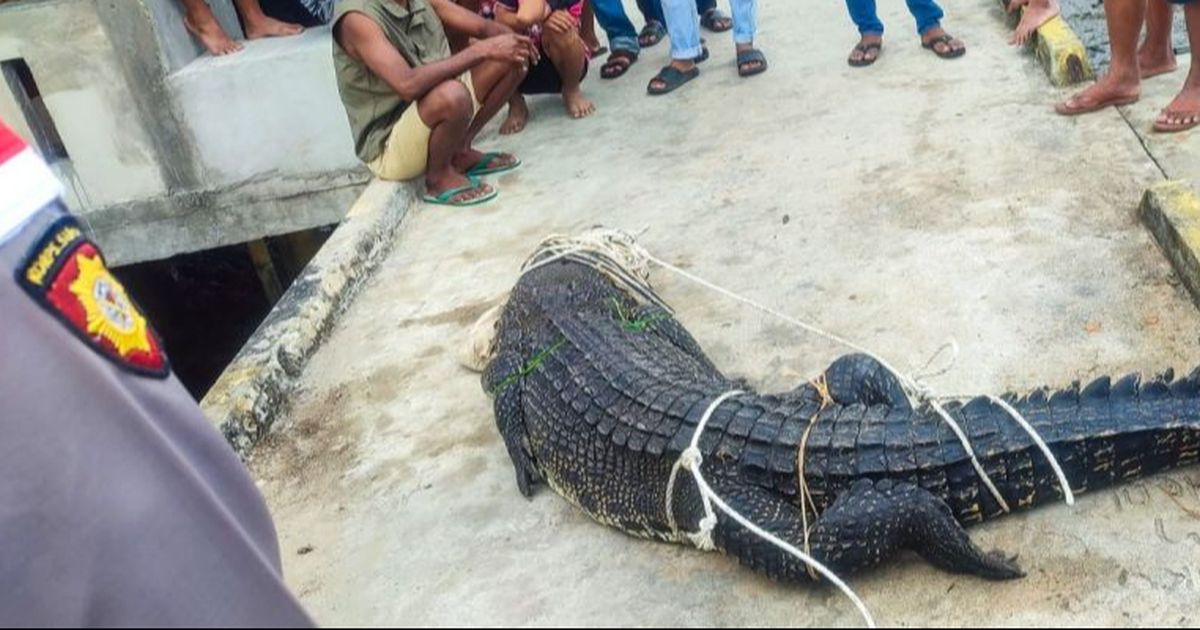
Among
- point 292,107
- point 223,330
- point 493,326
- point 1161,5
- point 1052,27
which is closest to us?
point 493,326

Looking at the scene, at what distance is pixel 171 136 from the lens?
5676 mm

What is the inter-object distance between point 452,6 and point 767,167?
5.97ft

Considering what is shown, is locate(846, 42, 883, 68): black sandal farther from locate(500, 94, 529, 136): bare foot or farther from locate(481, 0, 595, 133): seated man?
locate(500, 94, 529, 136): bare foot

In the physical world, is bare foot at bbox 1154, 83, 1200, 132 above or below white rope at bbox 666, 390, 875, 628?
below

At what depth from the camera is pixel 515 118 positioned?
18.6ft

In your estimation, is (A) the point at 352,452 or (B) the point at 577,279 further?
(B) the point at 577,279

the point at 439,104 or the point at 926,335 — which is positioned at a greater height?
the point at 439,104

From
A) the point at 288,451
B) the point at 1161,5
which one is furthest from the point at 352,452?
the point at 1161,5

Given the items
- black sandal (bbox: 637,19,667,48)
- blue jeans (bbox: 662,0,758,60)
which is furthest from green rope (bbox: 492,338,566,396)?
black sandal (bbox: 637,19,667,48)

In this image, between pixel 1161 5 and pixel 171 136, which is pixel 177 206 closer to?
pixel 171 136

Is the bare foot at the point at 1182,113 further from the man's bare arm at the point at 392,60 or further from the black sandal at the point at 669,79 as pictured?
the man's bare arm at the point at 392,60

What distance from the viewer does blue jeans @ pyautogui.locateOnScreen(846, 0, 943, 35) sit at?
211 inches

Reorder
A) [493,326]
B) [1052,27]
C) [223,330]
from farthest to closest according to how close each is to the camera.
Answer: [223,330] → [1052,27] → [493,326]

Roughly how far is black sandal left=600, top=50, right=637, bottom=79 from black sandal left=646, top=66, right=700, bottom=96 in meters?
0.41
